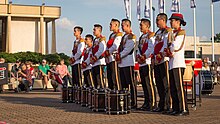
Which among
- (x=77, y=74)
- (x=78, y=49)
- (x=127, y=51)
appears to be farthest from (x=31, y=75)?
(x=127, y=51)

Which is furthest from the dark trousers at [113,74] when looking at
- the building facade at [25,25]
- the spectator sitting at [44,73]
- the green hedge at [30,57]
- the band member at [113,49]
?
the building facade at [25,25]

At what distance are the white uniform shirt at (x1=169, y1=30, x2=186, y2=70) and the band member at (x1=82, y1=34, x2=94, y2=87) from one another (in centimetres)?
390

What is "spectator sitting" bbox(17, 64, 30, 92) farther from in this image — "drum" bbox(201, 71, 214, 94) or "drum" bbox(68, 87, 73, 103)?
"drum" bbox(201, 71, 214, 94)

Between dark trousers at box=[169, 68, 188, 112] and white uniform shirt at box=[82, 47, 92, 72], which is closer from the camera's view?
dark trousers at box=[169, 68, 188, 112]

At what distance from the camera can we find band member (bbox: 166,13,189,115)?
1004 cm

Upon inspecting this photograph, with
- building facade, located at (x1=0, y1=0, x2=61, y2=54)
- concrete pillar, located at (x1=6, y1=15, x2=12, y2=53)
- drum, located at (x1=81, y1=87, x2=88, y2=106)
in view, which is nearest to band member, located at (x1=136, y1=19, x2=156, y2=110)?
drum, located at (x1=81, y1=87, x2=88, y2=106)

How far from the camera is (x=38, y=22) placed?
6831 cm

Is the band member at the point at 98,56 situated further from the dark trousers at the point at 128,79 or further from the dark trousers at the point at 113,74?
the dark trousers at the point at 128,79

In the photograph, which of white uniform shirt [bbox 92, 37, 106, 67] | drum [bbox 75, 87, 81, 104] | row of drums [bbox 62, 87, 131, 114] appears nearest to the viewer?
row of drums [bbox 62, 87, 131, 114]

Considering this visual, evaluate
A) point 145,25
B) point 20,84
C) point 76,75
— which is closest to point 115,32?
point 145,25

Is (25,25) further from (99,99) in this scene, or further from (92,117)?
(92,117)

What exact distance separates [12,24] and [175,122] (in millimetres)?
60972

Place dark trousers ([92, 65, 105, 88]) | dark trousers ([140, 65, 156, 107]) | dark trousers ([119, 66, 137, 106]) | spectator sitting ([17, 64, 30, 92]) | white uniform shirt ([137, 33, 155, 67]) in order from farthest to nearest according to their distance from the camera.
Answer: spectator sitting ([17, 64, 30, 92])
dark trousers ([92, 65, 105, 88])
dark trousers ([119, 66, 137, 106])
dark trousers ([140, 65, 156, 107])
white uniform shirt ([137, 33, 155, 67])

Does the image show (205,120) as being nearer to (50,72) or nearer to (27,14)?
(50,72)
